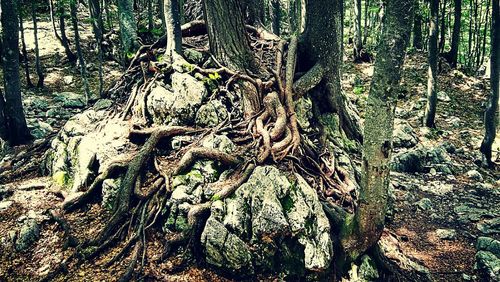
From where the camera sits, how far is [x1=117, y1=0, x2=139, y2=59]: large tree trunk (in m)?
10.9

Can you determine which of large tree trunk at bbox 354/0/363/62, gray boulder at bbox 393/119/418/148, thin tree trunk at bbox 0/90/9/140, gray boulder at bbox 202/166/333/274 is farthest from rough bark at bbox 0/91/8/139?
large tree trunk at bbox 354/0/363/62

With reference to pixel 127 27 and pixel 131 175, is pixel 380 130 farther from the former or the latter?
pixel 127 27

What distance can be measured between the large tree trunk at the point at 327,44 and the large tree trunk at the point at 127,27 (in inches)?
206

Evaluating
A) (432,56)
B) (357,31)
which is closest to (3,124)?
(432,56)

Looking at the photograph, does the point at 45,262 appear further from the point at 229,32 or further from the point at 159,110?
the point at 229,32

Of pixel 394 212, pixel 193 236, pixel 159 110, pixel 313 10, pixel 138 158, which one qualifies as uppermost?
pixel 313 10

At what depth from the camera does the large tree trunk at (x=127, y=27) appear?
1090cm

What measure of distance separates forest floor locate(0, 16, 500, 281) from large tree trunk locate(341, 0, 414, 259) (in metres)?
0.54

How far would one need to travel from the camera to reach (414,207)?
9617 millimetres

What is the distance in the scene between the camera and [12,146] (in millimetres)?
10656

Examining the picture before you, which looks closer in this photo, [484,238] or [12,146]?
[484,238]

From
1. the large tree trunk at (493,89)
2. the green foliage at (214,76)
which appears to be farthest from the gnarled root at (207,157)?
the large tree trunk at (493,89)

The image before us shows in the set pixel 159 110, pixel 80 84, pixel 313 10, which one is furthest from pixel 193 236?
pixel 80 84

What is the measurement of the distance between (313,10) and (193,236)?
6.35 metres
